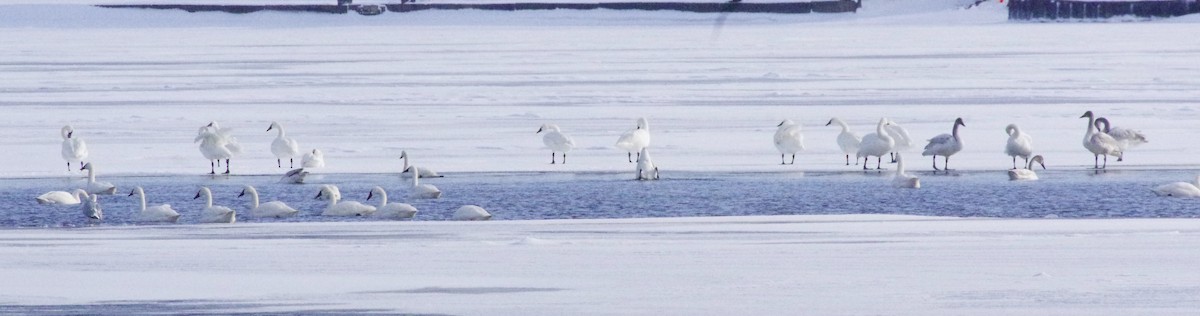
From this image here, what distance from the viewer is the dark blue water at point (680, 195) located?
29.2ft

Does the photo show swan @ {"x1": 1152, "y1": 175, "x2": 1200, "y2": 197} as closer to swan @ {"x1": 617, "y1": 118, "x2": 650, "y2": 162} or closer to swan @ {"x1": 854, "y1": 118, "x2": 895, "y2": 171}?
swan @ {"x1": 854, "y1": 118, "x2": 895, "y2": 171}

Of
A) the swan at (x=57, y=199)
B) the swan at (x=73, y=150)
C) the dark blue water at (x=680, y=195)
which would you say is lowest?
the dark blue water at (x=680, y=195)

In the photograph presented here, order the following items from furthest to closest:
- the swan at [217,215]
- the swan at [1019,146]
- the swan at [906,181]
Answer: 1. the swan at [1019,146]
2. the swan at [906,181]
3. the swan at [217,215]

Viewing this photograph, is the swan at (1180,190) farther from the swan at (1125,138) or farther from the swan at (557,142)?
the swan at (557,142)

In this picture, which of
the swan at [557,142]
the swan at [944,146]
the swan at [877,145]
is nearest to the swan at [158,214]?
the swan at [557,142]

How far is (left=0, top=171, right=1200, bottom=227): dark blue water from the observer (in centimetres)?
890

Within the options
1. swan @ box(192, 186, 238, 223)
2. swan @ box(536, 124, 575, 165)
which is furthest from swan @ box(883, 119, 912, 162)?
swan @ box(192, 186, 238, 223)

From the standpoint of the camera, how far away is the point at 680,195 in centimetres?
971

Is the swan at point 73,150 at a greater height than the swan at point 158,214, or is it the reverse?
the swan at point 73,150

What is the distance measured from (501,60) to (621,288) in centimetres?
1886

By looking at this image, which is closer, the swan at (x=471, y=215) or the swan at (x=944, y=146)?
the swan at (x=471, y=215)

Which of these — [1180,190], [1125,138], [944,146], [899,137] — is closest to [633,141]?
[899,137]

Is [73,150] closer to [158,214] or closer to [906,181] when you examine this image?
[158,214]

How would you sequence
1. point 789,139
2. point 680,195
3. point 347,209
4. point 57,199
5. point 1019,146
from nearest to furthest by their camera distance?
point 347,209 → point 57,199 → point 680,195 → point 1019,146 → point 789,139
